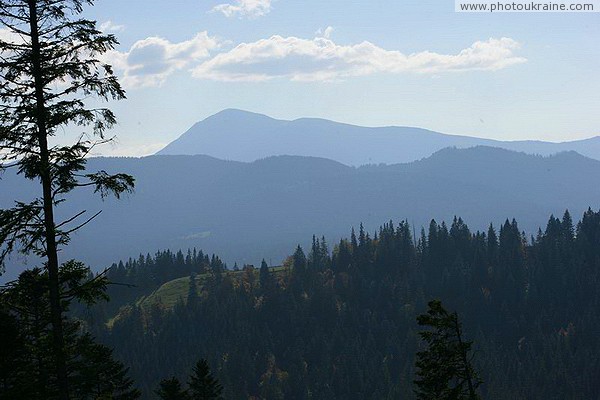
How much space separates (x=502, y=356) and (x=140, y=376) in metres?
101

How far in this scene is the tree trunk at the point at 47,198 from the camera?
17281 mm

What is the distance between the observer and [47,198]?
17562 mm

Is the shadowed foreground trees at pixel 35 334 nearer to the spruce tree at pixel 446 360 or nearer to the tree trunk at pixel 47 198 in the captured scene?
the tree trunk at pixel 47 198

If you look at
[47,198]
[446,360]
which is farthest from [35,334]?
[446,360]

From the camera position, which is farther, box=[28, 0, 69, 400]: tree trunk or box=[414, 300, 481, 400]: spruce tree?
box=[414, 300, 481, 400]: spruce tree

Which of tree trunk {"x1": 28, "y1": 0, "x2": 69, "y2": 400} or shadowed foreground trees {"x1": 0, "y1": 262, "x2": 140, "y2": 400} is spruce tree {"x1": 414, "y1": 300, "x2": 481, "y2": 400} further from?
tree trunk {"x1": 28, "y1": 0, "x2": 69, "y2": 400}

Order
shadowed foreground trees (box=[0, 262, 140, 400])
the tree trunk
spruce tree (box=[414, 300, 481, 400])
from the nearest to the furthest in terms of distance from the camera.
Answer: the tree trunk, shadowed foreground trees (box=[0, 262, 140, 400]), spruce tree (box=[414, 300, 481, 400])

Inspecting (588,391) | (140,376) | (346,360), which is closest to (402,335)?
(346,360)

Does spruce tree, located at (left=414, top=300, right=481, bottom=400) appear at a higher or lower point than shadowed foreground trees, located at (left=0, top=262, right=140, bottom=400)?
lower

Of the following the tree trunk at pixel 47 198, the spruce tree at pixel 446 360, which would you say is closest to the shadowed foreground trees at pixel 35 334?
the tree trunk at pixel 47 198

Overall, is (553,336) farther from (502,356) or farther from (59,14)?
(59,14)

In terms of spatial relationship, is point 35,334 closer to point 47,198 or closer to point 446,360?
point 47,198

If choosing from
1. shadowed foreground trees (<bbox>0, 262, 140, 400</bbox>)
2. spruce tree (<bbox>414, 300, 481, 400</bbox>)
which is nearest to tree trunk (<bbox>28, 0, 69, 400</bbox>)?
A: shadowed foreground trees (<bbox>0, 262, 140, 400</bbox>)

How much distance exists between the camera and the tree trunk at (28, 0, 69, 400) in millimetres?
17281
